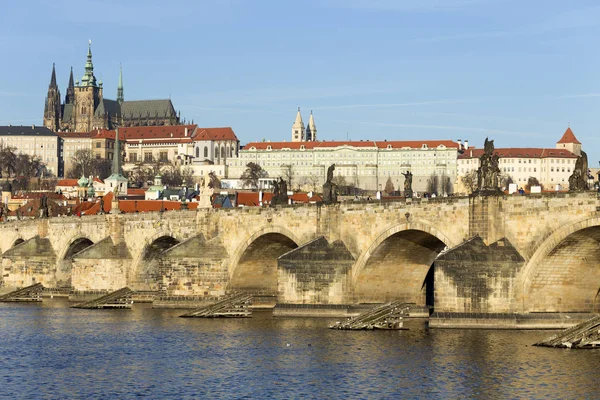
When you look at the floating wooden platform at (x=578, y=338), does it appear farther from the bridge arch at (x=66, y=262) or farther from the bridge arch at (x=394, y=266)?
the bridge arch at (x=66, y=262)

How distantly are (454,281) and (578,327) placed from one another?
5594mm

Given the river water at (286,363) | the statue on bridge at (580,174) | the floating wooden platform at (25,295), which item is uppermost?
the statue on bridge at (580,174)

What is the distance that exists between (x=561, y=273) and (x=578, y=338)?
4304 mm

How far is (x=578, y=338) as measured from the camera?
140 feet

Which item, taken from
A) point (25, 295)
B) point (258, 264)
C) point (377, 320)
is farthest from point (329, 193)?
point (25, 295)

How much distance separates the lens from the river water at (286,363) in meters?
37.2

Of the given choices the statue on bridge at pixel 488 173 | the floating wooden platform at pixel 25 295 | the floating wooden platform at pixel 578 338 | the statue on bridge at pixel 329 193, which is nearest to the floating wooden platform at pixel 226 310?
→ the statue on bridge at pixel 329 193

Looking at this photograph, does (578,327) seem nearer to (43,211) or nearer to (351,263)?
(351,263)

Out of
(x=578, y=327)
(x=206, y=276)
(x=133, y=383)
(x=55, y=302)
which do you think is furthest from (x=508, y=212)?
(x=55, y=302)

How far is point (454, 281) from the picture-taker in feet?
154

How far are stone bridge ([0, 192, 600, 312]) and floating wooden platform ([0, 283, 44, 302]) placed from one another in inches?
198

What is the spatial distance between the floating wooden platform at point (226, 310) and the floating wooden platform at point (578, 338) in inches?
794

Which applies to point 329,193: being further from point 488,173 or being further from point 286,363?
point 286,363

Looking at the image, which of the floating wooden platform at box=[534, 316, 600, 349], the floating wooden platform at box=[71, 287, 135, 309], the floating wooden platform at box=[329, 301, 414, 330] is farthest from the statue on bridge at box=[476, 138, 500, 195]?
the floating wooden platform at box=[71, 287, 135, 309]
